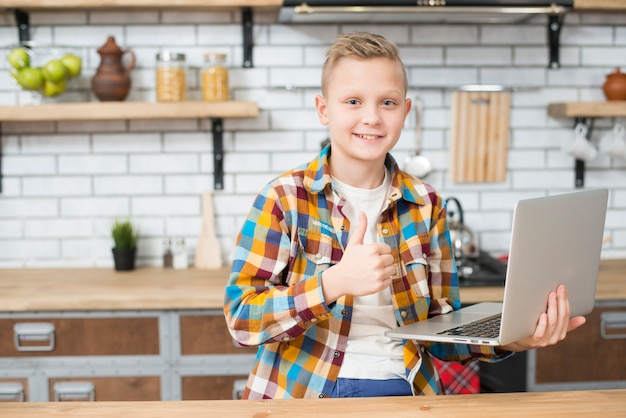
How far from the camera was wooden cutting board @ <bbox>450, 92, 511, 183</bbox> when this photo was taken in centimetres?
329

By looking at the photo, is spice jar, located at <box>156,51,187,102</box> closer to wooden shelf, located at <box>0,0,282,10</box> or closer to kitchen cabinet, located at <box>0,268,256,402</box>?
wooden shelf, located at <box>0,0,282,10</box>

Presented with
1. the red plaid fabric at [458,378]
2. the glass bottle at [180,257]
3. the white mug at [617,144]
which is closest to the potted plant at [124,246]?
the glass bottle at [180,257]

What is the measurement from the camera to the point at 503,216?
3371mm

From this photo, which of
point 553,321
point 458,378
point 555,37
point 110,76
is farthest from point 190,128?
point 553,321

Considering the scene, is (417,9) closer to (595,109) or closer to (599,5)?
(599,5)

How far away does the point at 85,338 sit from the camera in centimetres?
267

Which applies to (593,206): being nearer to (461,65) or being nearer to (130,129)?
(461,65)

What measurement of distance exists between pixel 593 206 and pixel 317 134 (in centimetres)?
192

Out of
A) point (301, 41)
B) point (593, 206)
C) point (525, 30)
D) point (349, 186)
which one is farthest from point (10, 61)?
point (593, 206)

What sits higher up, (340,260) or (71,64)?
(71,64)

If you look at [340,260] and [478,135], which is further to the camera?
[478,135]

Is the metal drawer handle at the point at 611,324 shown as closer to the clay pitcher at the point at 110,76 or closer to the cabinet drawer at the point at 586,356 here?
the cabinet drawer at the point at 586,356

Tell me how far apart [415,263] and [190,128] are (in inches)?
70.3

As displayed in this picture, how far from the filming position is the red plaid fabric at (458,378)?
2719 mm
